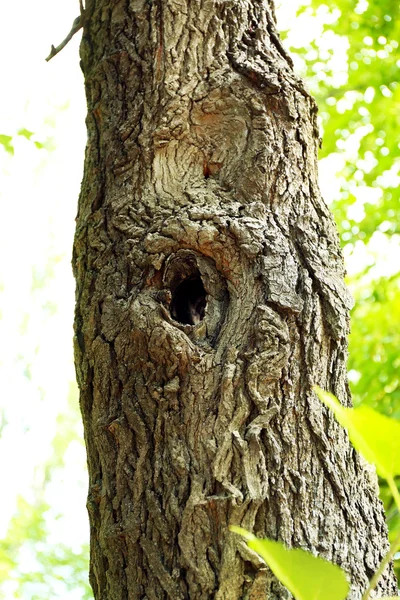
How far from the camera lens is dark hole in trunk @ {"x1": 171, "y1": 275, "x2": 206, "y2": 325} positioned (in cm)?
136

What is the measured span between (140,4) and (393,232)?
2.63 m

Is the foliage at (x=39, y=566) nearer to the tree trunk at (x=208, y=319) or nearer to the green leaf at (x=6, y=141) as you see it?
the green leaf at (x=6, y=141)

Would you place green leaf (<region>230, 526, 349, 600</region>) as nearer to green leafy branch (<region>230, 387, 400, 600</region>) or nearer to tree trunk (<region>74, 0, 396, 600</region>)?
green leafy branch (<region>230, 387, 400, 600</region>)

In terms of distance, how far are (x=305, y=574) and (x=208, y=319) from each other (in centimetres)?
82

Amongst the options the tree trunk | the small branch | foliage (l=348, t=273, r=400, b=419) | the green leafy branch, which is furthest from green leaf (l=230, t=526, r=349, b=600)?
foliage (l=348, t=273, r=400, b=419)

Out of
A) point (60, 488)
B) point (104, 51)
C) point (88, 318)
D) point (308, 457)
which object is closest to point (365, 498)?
point (308, 457)

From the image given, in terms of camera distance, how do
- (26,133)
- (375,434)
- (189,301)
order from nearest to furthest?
(375,434) < (189,301) < (26,133)

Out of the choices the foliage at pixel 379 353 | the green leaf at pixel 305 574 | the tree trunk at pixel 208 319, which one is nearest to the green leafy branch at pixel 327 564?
the green leaf at pixel 305 574

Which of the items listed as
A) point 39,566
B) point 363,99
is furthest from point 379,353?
point 39,566

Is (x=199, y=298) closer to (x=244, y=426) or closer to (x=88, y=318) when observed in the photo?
(x=88, y=318)

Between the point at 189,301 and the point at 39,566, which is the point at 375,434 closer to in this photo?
the point at 189,301

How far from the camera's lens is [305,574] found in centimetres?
46

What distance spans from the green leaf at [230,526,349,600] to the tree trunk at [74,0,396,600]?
2.03 ft

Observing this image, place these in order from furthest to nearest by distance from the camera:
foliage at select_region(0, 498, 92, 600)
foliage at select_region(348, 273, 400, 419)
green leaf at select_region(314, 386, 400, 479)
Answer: foliage at select_region(0, 498, 92, 600), foliage at select_region(348, 273, 400, 419), green leaf at select_region(314, 386, 400, 479)
